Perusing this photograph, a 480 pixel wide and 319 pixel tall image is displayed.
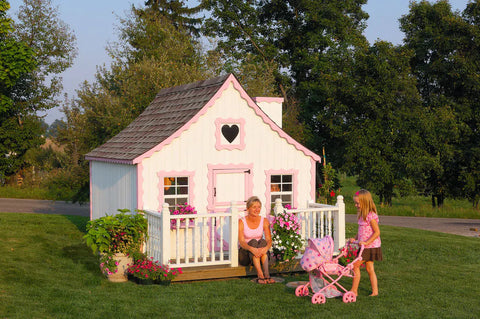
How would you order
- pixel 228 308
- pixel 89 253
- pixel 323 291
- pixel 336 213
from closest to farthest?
pixel 228 308 → pixel 323 291 → pixel 336 213 → pixel 89 253

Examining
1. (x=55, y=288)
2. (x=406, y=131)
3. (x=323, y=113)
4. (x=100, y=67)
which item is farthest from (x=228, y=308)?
(x=100, y=67)

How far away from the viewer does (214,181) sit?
13.7m

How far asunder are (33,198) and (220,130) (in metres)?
26.0

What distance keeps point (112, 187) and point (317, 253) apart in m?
7.09

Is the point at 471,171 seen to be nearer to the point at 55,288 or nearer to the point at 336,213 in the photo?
the point at 336,213

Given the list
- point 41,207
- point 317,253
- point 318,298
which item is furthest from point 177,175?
point 41,207

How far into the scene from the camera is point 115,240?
39.2ft

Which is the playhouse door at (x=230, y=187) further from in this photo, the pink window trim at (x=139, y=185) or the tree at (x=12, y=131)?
the tree at (x=12, y=131)

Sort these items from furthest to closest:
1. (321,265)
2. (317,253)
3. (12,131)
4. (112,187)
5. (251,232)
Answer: (12,131) → (112,187) → (251,232) → (321,265) → (317,253)

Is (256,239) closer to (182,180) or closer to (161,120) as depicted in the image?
(182,180)

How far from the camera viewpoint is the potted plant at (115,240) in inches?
463

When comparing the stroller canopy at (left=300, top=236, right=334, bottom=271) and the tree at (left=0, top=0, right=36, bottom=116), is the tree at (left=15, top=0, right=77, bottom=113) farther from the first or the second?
the stroller canopy at (left=300, top=236, right=334, bottom=271)

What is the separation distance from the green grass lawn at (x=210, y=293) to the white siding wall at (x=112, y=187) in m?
1.48

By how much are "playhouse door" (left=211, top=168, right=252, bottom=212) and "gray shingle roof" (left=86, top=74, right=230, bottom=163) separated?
5.40 feet
